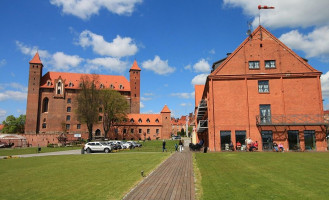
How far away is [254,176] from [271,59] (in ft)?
75.5

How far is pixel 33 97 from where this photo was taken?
75812 mm

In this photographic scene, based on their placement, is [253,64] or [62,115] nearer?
[253,64]

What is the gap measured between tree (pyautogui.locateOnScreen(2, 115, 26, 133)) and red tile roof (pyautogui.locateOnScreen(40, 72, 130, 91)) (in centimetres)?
3833

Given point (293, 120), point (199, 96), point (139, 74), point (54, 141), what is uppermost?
point (139, 74)

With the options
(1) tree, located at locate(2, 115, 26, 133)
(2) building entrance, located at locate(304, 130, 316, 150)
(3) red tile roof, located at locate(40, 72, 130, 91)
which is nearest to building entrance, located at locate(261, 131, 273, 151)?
(2) building entrance, located at locate(304, 130, 316, 150)

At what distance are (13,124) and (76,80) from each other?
4399cm

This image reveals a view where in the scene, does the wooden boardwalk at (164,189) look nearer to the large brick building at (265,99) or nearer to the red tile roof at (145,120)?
the large brick building at (265,99)

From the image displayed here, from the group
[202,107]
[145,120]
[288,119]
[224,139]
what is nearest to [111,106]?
[145,120]

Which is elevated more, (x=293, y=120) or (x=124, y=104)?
(x=124, y=104)

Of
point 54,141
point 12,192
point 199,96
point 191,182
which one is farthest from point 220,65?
point 54,141

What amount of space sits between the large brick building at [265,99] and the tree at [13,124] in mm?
101754

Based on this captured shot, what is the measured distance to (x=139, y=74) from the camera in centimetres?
9075

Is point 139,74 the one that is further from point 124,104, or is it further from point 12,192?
point 12,192

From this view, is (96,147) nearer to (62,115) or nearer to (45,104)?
(62,115)
